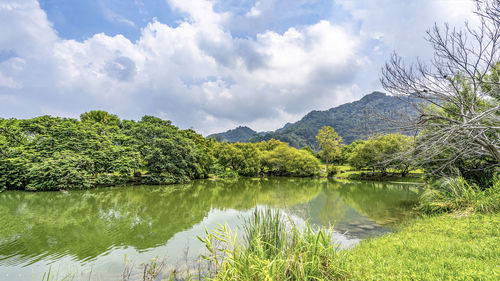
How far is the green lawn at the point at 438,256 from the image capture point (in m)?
2.80

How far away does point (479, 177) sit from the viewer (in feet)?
28.1

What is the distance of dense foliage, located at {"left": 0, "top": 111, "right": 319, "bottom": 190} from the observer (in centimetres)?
1598

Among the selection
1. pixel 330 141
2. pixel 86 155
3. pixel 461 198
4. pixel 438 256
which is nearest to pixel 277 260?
pixel 438 256

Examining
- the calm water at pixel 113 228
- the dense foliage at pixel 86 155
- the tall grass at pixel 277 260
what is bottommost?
the calm water at pixel 113 228

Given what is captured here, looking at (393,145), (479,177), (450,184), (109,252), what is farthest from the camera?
(393,145)

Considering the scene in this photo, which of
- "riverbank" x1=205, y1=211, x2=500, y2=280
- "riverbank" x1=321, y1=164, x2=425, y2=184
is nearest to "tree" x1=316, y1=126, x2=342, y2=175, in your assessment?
"riverbank" x1=321, y1=164, x2=425, y2=184

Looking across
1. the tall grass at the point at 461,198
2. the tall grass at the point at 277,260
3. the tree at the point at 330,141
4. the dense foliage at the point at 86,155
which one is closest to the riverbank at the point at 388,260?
the tall grass at the point at 277,260

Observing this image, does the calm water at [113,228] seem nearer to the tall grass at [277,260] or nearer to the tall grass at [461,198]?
the tall grass at [277,260]

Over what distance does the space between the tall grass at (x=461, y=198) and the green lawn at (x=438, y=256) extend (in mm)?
951

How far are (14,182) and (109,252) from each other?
1710 cm

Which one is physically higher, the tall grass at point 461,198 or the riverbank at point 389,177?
the tall grass at point 461,198

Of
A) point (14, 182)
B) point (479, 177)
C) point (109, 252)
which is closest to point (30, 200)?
point (14, 182)

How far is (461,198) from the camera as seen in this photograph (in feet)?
22.7

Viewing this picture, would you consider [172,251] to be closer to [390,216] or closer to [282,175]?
[390,216]
